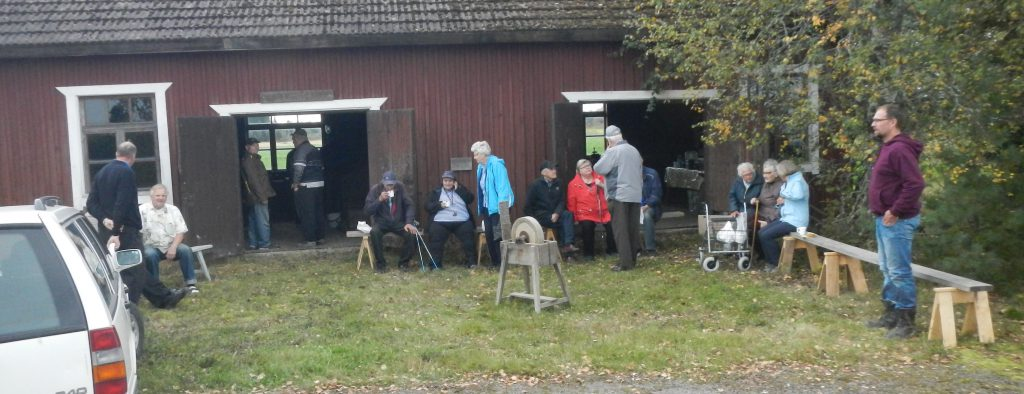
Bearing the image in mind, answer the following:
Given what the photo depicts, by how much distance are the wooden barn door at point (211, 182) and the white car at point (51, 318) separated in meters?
7.97

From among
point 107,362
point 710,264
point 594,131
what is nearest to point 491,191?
point 710,264

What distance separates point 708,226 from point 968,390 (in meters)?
5.05

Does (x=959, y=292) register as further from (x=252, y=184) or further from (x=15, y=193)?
(x=15, y=193)

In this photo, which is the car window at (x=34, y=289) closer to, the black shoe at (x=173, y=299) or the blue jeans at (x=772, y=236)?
the black shoe at (x=173, y=299)

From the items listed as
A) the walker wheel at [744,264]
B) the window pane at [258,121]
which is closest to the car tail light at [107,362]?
the walker wheel at [744,264]

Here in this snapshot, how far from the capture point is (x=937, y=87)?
352 inches

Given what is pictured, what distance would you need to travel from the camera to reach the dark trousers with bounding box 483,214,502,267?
38.7 feet

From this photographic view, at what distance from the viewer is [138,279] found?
8516mm

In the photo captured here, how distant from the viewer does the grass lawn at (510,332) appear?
23.2ft

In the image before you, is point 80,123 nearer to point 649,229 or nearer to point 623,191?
point 623,191

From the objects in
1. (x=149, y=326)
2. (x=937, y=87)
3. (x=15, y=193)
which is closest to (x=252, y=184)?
(x=15, y=193)

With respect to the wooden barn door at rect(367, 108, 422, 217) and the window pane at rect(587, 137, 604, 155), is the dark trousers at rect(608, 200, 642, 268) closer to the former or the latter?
the wooden barn door at rect(367, 108, 422, 217)

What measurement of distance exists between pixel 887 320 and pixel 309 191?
8.04 m

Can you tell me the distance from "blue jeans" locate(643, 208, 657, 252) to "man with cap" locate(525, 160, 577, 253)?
1004mm
